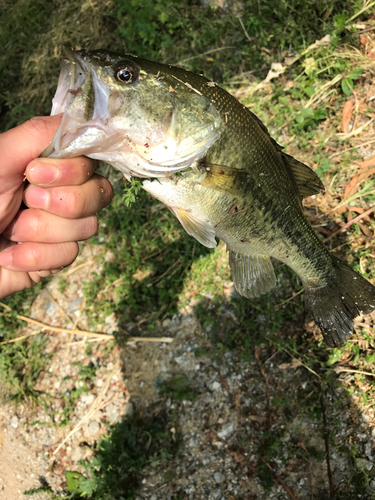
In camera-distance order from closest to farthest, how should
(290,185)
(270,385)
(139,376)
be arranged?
1. (290,185)
2. (270,385)
3. (139,376)

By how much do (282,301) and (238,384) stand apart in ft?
2.67

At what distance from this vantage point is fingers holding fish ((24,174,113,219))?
5.94 ft

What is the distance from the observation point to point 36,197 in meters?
1.82

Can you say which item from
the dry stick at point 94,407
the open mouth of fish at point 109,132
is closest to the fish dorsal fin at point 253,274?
the open mouth of fish at point 109,132

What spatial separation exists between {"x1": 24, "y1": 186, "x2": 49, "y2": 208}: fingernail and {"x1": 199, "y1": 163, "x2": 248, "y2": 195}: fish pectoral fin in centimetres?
80

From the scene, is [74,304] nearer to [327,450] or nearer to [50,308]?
[50,308]

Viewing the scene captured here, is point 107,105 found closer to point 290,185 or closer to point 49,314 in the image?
point 290,185

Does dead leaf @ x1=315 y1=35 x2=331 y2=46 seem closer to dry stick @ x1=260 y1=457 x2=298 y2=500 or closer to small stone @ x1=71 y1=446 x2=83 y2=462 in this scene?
dry stick @ x1=260 y1=457 x2=298 y2=500

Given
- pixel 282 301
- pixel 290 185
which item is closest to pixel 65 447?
pixel 282 301

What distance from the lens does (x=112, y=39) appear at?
4.42 m

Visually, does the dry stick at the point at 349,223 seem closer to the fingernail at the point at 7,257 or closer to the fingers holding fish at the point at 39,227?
the fingers holding fish at the point at 39,227

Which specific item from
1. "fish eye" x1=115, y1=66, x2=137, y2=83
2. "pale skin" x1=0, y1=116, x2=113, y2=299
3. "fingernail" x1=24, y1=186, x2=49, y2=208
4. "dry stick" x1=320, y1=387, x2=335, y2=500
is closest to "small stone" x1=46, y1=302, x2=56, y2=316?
"pale skin" x1=0, y1=116, x2=113, y2=299

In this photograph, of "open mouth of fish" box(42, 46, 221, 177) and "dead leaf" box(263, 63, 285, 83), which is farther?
"dead leaf" box(263, 63, 285, 83)

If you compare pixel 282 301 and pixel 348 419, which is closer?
pixel 348 419
